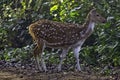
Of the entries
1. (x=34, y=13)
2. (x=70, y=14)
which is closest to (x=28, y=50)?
(x=70, y=14)

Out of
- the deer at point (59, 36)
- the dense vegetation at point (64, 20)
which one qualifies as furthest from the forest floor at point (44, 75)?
the dense vegetation at point (64, 20)

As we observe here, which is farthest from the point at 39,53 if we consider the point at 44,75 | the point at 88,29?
the point at 88,29

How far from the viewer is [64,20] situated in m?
11.8

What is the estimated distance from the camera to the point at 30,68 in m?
9.88

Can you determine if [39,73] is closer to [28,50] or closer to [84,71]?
[84,71]

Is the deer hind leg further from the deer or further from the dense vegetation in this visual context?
the dense vegetation

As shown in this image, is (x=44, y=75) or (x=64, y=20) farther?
(x=64, y=20)

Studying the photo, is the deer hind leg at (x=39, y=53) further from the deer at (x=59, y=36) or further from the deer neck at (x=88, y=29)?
the deer neck at (x=88, y=29)

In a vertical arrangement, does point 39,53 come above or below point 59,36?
below

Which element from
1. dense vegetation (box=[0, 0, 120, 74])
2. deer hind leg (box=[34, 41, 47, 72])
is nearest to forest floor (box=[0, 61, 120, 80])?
deer hind leg (box=[34, 41, 47, 72])

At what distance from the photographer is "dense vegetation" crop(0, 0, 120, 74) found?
10.1 m

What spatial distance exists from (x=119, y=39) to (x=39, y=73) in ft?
6.57

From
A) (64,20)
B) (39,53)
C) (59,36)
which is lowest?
(64,20)

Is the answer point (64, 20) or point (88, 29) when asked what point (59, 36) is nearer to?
point (88, 29)
